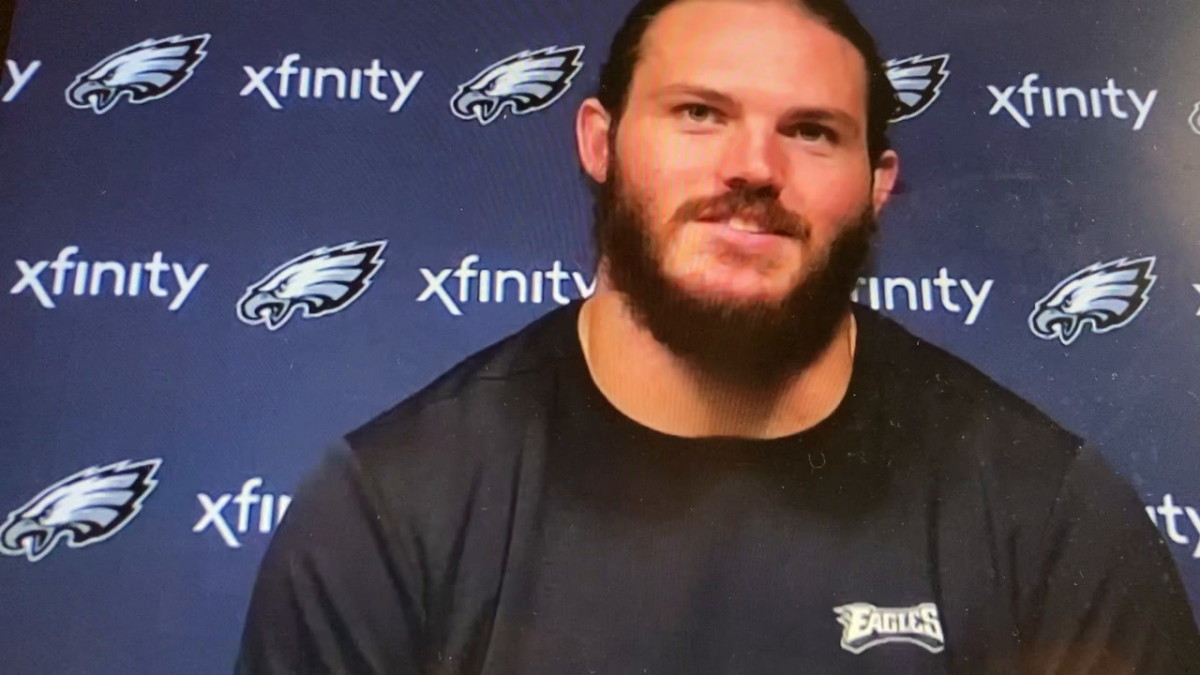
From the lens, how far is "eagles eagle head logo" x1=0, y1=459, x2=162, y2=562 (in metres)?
1.27

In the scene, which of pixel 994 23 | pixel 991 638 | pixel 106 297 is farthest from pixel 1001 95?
→ pixel 106 297

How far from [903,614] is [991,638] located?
0.09 meters

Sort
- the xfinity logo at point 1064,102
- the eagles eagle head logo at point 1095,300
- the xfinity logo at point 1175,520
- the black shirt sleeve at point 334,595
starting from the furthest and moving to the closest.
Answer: the xfinity logo at point 1064,102, the eagles eagle head logo at point 1095,300, the xfinity logo at point 1175,520, the black shirt sleeve at point 334,595

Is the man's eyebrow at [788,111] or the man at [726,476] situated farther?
the man's eyebrow at [788,111]

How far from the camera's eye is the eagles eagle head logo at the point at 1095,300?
4.65ft

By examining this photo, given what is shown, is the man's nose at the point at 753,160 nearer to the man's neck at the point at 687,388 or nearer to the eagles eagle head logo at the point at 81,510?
the man's neck at the point at 687,388

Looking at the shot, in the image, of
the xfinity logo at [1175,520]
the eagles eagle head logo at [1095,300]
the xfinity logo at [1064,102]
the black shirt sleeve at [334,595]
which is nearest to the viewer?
the black shirt sleeve at [334,595]

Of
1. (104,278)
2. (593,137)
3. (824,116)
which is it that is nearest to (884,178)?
(824,116)

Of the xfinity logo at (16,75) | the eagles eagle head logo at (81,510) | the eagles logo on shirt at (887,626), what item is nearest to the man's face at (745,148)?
the eagles logo on shirt at (887,626)

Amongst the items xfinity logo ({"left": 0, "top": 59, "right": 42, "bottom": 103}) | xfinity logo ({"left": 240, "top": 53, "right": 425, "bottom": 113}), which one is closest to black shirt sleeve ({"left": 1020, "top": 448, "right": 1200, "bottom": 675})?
xfinity logo ({"left": 240, "top": 53, "right": 425, "bottom": 113})

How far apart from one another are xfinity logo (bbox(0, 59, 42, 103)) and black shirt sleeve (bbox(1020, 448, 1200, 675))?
1309mm

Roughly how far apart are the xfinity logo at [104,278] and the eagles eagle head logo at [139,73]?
0.21 m

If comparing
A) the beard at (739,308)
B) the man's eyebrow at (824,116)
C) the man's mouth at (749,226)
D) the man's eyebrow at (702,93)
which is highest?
the man's eyebrow at (702,93)

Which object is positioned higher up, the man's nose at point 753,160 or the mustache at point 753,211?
the man's nose at point 753,160
